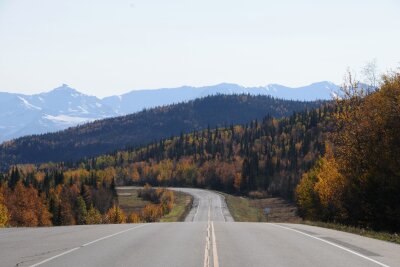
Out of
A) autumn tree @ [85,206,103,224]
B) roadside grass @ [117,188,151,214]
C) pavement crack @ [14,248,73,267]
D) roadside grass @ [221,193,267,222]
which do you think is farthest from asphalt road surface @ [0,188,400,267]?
roadside grass @ [117,188,151,214]

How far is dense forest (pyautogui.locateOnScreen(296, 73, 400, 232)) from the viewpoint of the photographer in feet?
101

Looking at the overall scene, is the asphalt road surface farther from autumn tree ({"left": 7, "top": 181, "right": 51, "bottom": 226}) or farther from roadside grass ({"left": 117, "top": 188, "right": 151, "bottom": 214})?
roadside grass ({"left": 117, "top": 188, "right": 151, "bottom": 214})

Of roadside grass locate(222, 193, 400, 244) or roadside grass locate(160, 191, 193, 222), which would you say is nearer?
roadside grass locate(160, 191, 193, 222)

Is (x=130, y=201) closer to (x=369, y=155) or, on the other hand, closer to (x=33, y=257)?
(x=369, y=155)

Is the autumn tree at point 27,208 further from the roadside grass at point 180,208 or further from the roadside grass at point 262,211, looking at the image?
the roadside grass at point 262,211

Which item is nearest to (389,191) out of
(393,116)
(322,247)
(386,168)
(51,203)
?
(386,168)

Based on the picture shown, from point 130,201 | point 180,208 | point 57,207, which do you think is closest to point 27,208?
point 57,207

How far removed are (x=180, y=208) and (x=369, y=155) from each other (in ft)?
303

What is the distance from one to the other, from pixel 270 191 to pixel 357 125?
131 m

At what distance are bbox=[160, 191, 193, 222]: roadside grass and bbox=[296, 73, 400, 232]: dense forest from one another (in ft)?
209

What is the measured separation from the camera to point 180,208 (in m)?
123

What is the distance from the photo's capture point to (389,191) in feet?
100

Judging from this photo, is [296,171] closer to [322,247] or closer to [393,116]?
[393,116]

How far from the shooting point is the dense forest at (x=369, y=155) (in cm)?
3075
